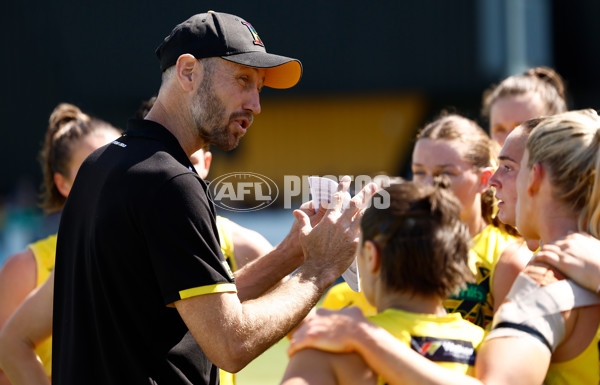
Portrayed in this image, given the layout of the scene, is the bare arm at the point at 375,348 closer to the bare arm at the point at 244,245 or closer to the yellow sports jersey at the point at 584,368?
the yellow sports jersey at the point at 584,368

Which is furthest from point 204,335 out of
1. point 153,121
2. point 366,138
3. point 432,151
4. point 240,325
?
point 366,138

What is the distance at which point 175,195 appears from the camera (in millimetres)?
2354

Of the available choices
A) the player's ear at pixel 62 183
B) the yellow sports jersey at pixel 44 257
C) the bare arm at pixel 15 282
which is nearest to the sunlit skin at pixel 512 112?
the player's ear at pixel 62 183

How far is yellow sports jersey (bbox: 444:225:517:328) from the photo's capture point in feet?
10.3

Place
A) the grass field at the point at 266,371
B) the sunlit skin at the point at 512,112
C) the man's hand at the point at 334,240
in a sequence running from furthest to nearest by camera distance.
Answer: the grass field at the point at 266,371, the sunlit skin at the point at 512,112, the man's hand at the point at 334,240

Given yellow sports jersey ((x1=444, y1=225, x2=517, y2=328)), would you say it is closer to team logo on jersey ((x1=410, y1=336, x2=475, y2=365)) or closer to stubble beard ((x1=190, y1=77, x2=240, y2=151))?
team logo on jersey ((x1=410, y1=336, x2=475, y2=365))

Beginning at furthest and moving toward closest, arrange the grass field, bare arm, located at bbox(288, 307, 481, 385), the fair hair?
the grass field < the fair hair < bare arm, located at bbox(288, 307, 481, 385)

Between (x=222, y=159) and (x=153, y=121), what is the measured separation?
17929 millimetres

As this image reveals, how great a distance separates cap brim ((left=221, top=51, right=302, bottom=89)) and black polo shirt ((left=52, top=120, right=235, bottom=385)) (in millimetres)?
456

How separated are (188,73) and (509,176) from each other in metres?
1.33

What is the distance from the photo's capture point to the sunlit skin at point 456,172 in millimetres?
3705

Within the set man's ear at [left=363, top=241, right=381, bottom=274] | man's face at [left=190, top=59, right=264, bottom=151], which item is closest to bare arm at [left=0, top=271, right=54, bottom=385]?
man's face at [left=190, top=59, right=264, bottom=151]

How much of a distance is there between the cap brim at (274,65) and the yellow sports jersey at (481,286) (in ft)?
3.58

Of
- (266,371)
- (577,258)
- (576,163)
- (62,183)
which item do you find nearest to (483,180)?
(576,163)
